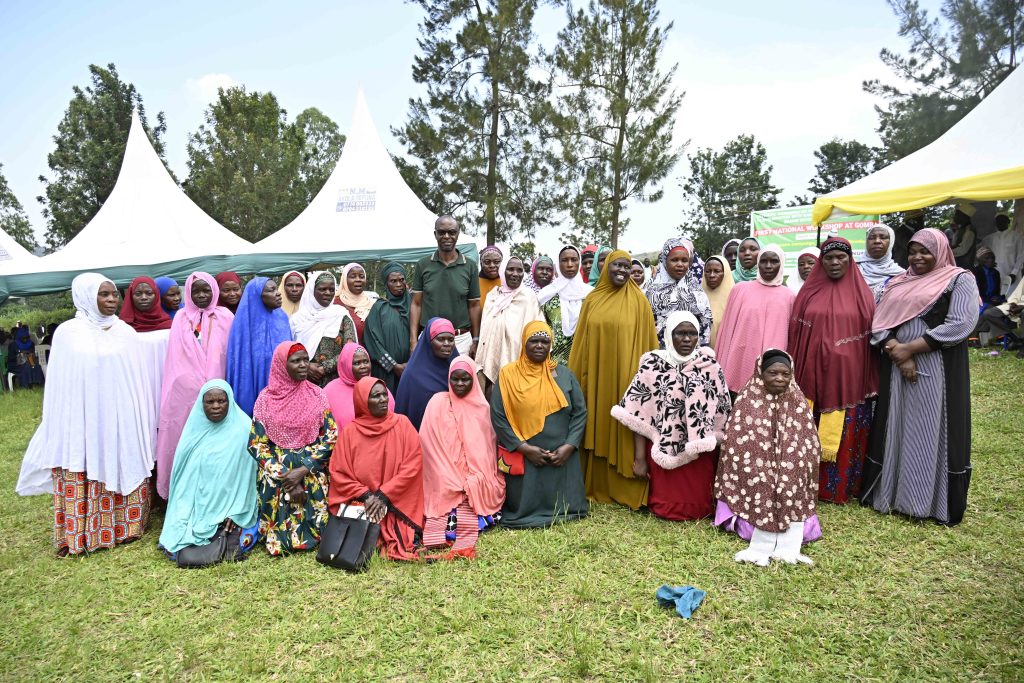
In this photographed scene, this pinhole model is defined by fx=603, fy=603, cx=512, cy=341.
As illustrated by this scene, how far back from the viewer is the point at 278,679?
112 inches

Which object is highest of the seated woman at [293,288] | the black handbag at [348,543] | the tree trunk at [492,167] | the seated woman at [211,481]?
the tree trunk at [492,167]

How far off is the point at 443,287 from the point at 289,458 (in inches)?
77.6

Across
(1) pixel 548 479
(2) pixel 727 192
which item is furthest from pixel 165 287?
(2) pixel 727 192

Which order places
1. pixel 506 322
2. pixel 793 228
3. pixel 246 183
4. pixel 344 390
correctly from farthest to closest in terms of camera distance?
pixel 246 183 < pixel 793 228 < pixel 506 322 < pixel 344 390

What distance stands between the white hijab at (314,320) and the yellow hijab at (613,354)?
2.12 m

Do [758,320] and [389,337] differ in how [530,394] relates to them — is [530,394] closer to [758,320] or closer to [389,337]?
[389,337]

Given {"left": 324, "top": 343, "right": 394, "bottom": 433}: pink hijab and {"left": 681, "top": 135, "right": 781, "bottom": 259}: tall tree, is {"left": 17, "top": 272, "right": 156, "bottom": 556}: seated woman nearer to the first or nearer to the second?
Answer: {"left": 324, "top": 343, "right": 394, "bottom": 433}: pink hijab

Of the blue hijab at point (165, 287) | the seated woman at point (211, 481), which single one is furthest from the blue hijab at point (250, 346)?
the blue hijab at point (165, 287)

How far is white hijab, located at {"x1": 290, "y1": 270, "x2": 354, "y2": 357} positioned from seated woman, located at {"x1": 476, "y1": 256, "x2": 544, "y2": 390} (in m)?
1.21

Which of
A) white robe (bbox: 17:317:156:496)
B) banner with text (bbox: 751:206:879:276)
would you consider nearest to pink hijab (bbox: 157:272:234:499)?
white robe (bbox: 17:317:156:496)

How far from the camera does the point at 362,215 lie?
40.1 feet

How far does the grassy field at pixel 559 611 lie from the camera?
2891 millimetres

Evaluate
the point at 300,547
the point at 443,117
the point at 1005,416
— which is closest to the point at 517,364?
the point at 300,547

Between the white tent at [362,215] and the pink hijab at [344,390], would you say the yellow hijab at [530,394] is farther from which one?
the white tent at [362,215]
